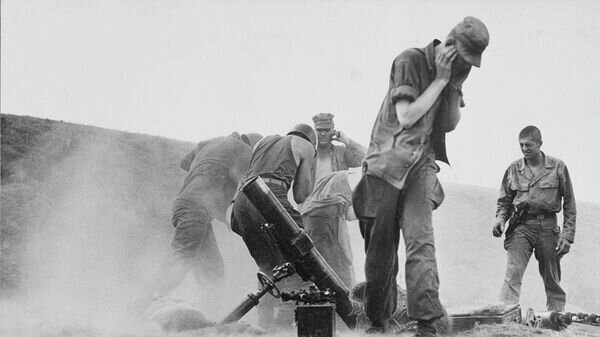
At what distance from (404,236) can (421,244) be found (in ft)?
0.45

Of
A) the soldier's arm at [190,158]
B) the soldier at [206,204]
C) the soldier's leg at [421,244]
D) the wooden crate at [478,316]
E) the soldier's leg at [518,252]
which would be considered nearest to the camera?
the soldier's leg at [421,244]

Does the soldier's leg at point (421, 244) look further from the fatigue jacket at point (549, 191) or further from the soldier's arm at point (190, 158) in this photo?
the soldier's arm at point (190, 158)

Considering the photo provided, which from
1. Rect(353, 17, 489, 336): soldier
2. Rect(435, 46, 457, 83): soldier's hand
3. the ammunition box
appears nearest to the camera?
the ammunition box

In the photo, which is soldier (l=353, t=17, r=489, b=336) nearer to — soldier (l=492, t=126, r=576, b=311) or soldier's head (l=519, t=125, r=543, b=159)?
soldier's head (l=519, t=125, r=543, b=159)

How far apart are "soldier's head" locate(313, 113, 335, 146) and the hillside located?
2.22 m

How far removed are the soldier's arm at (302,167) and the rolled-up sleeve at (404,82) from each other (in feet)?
6.80

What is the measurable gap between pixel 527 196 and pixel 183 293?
4161 mm

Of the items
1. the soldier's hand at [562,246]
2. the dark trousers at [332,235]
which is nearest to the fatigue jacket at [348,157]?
the dark trousers at [332,235]

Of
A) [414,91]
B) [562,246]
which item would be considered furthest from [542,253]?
[414,91]

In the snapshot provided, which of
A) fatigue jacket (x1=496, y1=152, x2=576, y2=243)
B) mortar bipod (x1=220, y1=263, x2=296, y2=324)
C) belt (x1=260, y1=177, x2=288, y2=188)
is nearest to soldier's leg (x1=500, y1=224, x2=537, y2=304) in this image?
fatigue jacket (x1=496, y1=152, x2=576, y2=243)

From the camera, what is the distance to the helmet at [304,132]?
27.8ft

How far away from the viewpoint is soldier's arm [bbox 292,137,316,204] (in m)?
8.22

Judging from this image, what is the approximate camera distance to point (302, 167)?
829cm

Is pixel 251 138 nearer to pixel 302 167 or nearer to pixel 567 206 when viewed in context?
pixel 302 167
